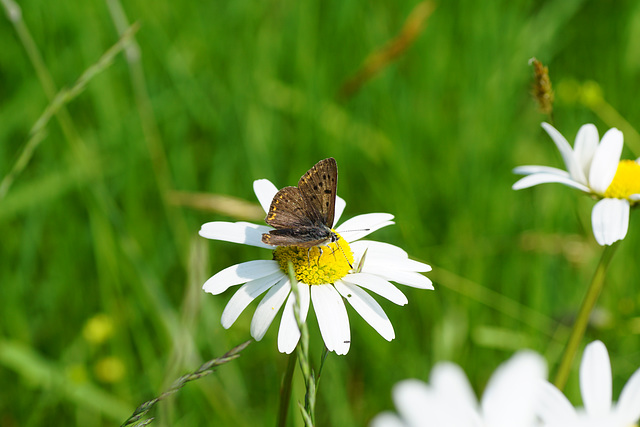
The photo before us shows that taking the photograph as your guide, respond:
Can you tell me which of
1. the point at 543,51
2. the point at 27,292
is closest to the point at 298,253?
the point at 27,292

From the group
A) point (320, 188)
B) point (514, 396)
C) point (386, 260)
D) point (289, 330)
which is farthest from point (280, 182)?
point (514, 396)

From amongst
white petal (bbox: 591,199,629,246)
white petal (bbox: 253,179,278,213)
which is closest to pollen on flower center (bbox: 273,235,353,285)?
white petal (bbox: 253,179,278,213)

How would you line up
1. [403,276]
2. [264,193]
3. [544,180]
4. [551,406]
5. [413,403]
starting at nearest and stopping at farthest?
Result: [413,403], [551,406], [403,276], [544,180], [264,193]

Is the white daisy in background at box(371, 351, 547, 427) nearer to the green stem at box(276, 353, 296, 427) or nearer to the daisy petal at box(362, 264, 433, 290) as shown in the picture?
the green stem at box(276, 353, 296, 427)

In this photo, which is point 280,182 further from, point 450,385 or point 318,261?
point 450,385

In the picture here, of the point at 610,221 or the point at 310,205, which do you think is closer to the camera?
the point at 610,221

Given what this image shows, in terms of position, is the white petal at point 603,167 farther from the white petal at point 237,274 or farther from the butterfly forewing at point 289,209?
the white petal at point 237,274

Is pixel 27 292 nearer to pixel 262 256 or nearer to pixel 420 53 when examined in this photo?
pixel 262 256

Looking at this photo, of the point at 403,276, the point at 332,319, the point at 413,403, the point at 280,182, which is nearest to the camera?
the point at 413,403
